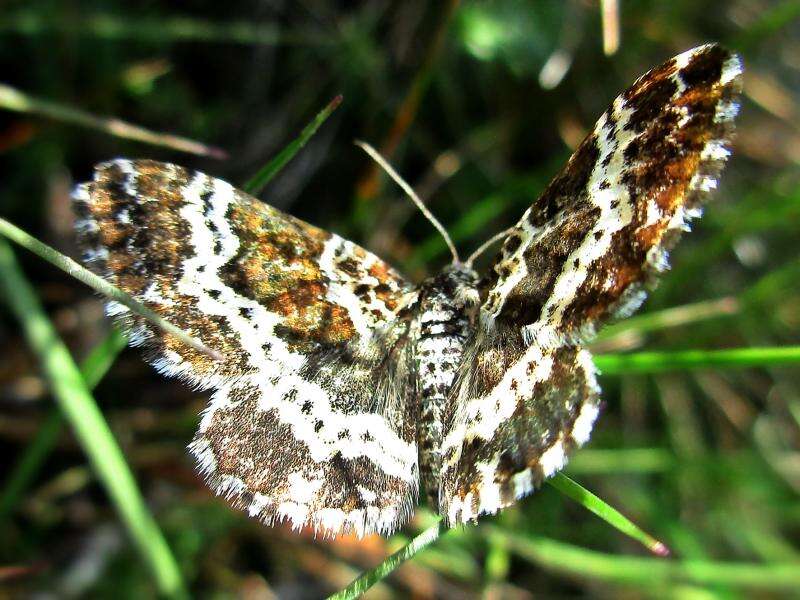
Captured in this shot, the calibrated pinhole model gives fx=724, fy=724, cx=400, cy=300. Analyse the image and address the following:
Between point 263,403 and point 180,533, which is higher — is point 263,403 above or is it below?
above

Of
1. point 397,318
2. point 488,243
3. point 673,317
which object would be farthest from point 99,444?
point 673,317

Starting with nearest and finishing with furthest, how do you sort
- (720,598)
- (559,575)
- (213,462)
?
(213,462) < (720,598) < (559,575)

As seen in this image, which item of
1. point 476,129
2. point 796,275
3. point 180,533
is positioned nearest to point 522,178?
point 476,129

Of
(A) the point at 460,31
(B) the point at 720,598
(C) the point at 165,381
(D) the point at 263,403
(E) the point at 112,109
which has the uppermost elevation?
(A) the point at 460,31

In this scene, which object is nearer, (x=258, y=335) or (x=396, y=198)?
(x=258, y=335)

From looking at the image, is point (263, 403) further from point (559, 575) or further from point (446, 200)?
point (559, 575)

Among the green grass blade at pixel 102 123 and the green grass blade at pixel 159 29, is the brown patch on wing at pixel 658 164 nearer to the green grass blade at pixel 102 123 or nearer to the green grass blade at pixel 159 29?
the green grass blade at pixel 102 123

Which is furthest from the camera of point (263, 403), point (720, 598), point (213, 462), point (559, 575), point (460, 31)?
point (559, 575)

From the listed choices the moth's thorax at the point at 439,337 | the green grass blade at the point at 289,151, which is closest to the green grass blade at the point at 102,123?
the green grass blade at the point at 289,151
